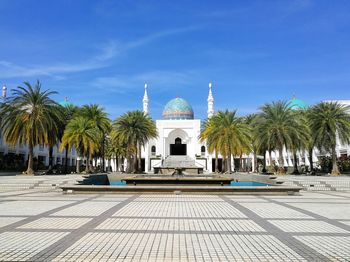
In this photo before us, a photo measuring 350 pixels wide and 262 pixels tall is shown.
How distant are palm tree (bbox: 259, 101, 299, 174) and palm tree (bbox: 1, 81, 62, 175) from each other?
2022 centimetres

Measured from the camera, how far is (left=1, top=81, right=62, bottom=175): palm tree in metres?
31.0

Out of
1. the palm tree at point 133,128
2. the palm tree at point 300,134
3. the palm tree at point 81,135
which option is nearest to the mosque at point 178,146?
the palm tree at point 133,128

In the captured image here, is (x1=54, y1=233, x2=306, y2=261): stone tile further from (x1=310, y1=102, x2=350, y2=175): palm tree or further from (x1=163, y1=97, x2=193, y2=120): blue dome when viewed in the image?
(x1=163, y1=97, x2=193, y2=120): blue dome

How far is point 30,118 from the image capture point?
3106 cm

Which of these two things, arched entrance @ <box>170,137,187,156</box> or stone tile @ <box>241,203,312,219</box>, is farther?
arched entrance @ <box>170,137,187,156</box>

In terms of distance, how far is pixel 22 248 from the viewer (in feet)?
19.6

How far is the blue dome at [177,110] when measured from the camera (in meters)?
67.2

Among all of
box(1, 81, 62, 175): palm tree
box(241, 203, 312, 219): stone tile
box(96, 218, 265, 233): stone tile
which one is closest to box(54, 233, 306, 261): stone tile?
box(96, 218, 265, 233): stone tile

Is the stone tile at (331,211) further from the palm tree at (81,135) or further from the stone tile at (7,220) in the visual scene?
the palm tree at (81,135)

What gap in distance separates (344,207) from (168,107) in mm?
58021

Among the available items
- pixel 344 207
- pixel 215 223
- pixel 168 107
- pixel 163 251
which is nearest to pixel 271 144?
pixel 344 207

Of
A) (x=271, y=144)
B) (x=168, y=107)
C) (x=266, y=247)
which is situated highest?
(x=168, y=107)

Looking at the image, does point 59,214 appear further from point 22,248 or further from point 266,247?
point 266,247

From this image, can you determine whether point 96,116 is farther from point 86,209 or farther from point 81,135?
point 86,209
